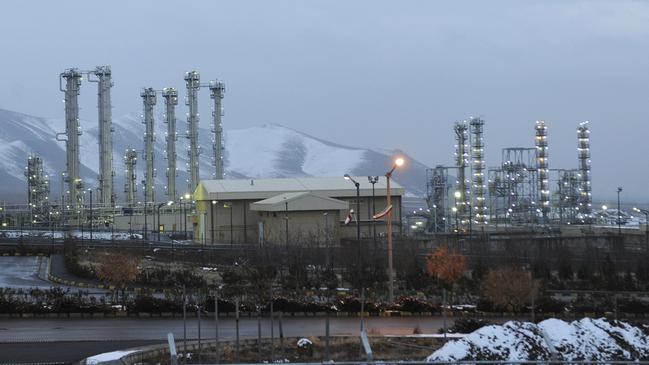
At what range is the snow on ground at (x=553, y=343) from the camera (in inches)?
587

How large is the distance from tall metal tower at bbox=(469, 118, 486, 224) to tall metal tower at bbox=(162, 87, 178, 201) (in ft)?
94.7

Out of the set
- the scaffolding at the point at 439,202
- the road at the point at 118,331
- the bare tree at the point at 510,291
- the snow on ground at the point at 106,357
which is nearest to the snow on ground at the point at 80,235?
the scaffolding at the point at 439,202

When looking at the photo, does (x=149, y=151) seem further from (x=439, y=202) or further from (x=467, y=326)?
(x=467, y=326)

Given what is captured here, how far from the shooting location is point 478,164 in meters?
78.7

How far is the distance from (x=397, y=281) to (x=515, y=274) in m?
11.3

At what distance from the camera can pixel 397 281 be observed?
40.4m

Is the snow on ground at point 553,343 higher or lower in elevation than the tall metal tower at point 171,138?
lower

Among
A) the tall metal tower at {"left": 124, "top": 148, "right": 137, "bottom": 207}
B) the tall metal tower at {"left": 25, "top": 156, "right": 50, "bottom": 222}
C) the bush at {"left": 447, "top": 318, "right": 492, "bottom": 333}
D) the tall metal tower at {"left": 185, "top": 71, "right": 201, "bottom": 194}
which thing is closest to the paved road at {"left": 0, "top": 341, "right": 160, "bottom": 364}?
the bush at {"left": 447, "top": 318, "right": 492, "bottom": 333}

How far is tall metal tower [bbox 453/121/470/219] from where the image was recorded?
79000 millimetres

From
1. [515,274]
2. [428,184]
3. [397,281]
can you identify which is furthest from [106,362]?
[428,184]

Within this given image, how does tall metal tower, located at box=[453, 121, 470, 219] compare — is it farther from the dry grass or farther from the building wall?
the dry grass

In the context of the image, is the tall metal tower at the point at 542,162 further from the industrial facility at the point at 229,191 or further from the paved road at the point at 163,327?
the paved road at the point at 163,327

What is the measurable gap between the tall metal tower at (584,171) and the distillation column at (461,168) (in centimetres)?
1041

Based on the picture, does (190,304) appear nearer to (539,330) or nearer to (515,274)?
(515,274)
